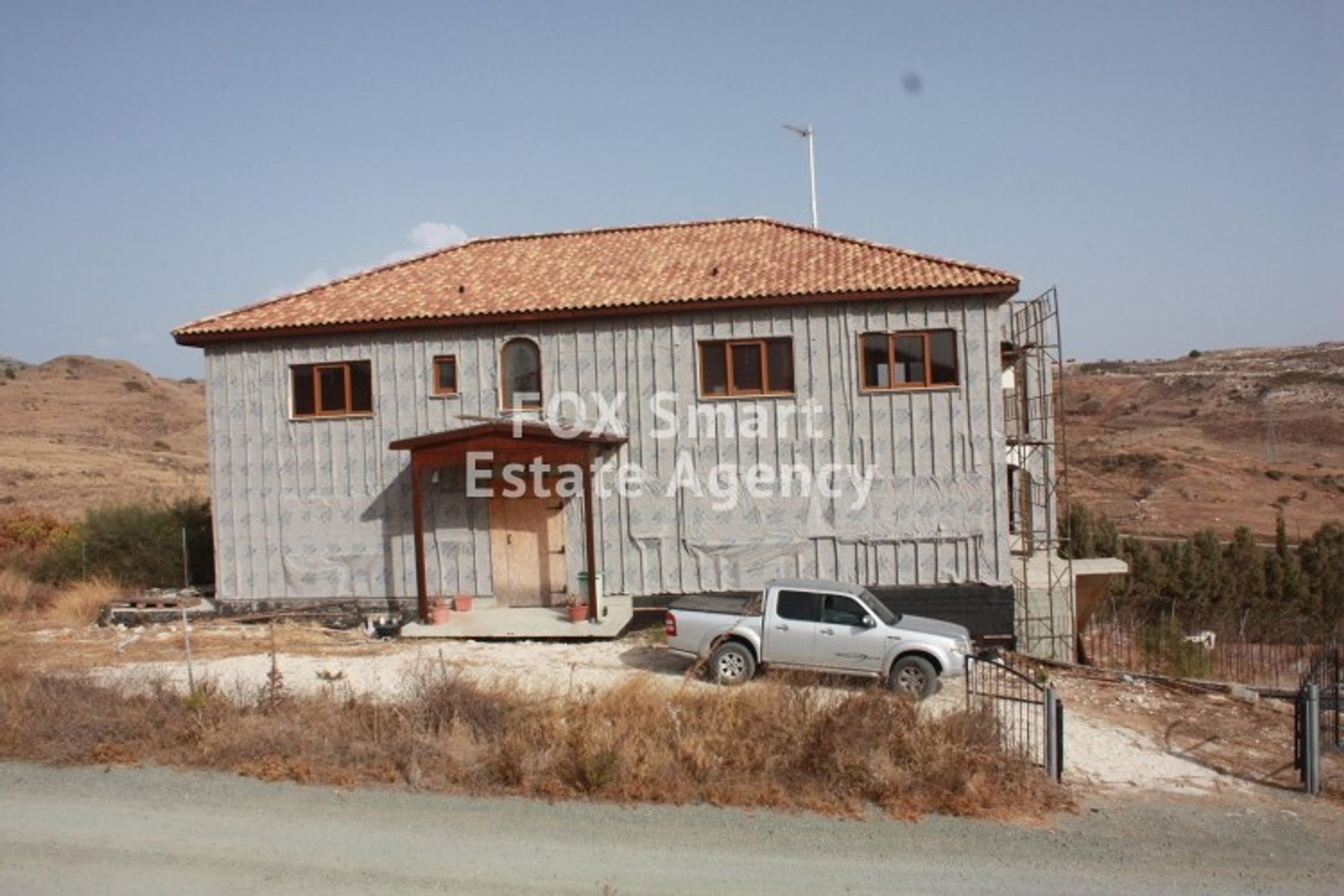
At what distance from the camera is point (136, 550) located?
2131 centimetres

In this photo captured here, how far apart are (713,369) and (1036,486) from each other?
848 cm

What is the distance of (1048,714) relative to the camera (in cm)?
977

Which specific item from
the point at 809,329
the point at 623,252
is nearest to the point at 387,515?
the point at 623,252

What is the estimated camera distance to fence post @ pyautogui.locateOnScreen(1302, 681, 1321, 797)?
31.9 feet

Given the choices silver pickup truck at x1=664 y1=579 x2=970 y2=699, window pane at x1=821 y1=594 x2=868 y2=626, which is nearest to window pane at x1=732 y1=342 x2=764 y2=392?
silver pickup truck at x1=664 y1=579 x2=970 y2=699

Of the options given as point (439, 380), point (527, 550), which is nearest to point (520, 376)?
point (439, 380)

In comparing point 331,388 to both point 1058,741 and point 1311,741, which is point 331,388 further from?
point 1311,741

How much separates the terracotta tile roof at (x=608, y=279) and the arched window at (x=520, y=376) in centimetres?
69

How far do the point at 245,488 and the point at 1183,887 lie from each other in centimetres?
1650

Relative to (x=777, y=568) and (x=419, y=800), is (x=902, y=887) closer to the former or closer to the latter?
(x=419, y=800)

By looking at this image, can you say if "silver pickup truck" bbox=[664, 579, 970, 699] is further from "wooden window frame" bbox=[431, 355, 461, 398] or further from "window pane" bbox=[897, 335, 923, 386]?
"wooden window frame" bbox=[431, 355, 461, 398]

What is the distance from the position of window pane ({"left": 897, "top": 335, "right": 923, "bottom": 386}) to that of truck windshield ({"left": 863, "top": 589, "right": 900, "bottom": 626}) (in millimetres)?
4954

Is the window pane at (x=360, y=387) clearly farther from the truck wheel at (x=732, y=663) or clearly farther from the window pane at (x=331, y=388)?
the truck wheel at (x=732, y=663)

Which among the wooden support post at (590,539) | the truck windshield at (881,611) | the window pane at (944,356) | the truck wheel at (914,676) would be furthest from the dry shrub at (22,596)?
the window pane at (944,356)
